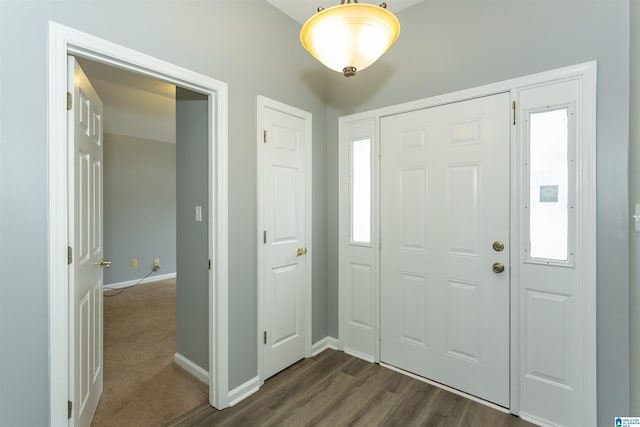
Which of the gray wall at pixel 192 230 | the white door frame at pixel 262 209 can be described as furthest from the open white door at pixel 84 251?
the white door frame at pixel 262 209

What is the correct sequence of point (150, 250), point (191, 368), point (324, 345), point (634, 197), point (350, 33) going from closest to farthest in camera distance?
point (350, 33)
point (634, 197)
point (191, 368)
point (324, 345)
point (150, 250)

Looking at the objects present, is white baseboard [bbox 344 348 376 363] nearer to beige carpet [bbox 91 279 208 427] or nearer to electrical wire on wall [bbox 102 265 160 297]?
beige carpet [bbox 91 279 208 427]

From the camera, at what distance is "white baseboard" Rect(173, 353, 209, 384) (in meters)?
2.35

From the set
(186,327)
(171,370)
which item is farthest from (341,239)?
(171,370)

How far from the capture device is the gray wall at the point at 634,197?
1437 millimetres

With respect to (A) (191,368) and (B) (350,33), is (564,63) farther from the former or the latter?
(A) (191,368)

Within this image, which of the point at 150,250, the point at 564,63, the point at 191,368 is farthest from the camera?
the point at 150,250

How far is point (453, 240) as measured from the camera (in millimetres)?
2205

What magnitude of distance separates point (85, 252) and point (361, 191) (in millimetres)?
2052

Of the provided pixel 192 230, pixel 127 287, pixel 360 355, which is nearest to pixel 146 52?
pixel 192 230

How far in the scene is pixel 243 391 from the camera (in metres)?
2.14

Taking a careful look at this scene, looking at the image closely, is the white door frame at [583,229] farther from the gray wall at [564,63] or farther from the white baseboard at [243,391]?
the white baseboard at [243,391]

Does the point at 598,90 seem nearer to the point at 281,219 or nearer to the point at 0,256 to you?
the point at 281,219

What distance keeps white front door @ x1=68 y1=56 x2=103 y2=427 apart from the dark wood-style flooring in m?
0.61
